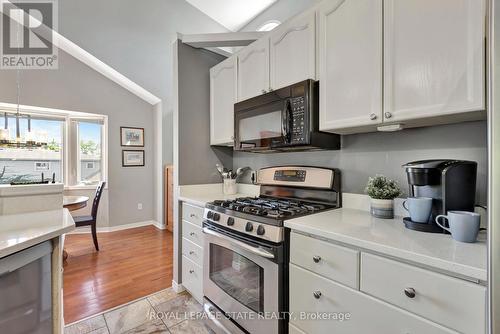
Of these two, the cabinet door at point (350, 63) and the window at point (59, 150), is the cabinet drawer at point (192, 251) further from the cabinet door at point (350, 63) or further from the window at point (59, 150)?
the window at point (59, 150)

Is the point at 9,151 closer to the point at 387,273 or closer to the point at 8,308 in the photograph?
the point at 8,308

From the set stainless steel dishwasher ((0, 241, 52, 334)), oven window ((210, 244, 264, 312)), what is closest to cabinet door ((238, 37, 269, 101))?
oven window ((210, 244, 264, 312))

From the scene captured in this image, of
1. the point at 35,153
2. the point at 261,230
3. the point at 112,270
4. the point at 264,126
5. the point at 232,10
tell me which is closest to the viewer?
the point at 261,230

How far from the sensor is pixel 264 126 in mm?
1819

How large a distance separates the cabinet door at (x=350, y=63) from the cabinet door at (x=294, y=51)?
2.8 inches

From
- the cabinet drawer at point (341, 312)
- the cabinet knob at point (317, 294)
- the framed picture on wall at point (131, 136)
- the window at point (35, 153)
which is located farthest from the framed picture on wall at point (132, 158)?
the cabinet knob at point (317, 294)

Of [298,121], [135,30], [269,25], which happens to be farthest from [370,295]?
[135,30]

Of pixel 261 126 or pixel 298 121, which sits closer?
pixel 298 121

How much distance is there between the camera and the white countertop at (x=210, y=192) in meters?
2.22

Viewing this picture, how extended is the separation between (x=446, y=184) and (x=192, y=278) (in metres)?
1.98

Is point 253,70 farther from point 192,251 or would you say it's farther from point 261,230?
point 192,251

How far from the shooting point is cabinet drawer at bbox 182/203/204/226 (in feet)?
6.47

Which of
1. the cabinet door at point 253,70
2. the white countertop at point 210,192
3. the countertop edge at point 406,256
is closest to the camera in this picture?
the countertop edge at point 406,256

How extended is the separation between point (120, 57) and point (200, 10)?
4.77 ft
